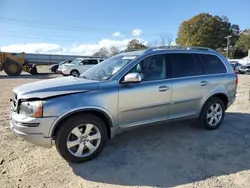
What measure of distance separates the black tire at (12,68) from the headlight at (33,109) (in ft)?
70.9

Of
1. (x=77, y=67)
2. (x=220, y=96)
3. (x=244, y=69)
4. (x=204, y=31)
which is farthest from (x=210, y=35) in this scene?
(x=220, y=96)

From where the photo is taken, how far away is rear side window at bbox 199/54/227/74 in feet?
16.4

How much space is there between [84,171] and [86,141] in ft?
1.47

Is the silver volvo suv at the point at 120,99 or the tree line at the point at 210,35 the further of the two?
the tree line at the point at 210,35

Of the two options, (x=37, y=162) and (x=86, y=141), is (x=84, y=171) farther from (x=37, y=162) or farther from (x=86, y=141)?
A: (x=37, y=162)

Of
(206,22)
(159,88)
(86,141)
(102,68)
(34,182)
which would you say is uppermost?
(206,22)

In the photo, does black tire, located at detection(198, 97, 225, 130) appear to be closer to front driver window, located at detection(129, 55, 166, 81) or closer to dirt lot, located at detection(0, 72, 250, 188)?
dirt lot, located at detection(0, 72, 250, 188)

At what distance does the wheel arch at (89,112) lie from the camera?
10.9 feet

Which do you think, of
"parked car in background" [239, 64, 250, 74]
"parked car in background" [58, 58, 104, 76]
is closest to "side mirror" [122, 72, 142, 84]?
"parked car in background" [58, 58, 104, 76]

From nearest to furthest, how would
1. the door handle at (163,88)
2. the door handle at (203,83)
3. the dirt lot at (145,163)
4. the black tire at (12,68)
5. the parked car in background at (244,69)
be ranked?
1. the dirt lot at (145,163)
2. the door handle at (163,88)
3. the door handle at (203,83)
4. the black tire at (12,68)
5. the parked car in background at (244,69)

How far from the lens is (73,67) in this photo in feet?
66.0

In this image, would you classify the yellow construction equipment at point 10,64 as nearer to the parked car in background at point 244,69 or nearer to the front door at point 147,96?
the front door at point 147,96

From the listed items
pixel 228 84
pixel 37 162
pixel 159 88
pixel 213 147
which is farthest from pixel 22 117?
pixel 228 84

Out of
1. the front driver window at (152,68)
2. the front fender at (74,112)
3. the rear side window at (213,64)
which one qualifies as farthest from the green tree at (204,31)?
the front fender at (74,112)
